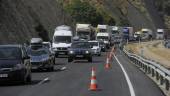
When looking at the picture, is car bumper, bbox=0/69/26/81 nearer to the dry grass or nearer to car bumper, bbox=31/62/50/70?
car bumper, bbox=31/62/50/70

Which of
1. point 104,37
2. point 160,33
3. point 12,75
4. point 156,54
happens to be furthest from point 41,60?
point 160,33

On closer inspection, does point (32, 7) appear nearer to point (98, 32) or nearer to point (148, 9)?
point (98, 32)

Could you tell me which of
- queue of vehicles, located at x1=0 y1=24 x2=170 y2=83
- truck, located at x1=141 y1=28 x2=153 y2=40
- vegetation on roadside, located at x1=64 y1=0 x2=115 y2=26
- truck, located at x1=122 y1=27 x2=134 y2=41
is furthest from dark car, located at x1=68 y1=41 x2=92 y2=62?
truck, located at x1=141 y1=28 x2=153 y2=40

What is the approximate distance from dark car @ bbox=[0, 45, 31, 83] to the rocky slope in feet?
122

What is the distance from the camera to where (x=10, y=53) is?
23.6 meters

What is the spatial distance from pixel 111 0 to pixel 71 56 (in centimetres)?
12046

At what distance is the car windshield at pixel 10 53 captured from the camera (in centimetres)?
2322

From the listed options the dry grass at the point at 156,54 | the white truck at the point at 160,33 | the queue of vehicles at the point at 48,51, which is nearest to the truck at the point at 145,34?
the white truck at the point at 160,33

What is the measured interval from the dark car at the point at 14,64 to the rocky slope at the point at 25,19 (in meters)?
37.2

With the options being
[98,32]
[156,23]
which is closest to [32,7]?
[98,32]

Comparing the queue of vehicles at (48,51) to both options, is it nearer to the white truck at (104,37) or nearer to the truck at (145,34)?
the white truck at (104,37)

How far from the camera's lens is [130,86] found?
2200cm

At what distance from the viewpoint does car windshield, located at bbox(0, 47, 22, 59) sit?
914 inches

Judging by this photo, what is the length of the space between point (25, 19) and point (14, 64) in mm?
53556
